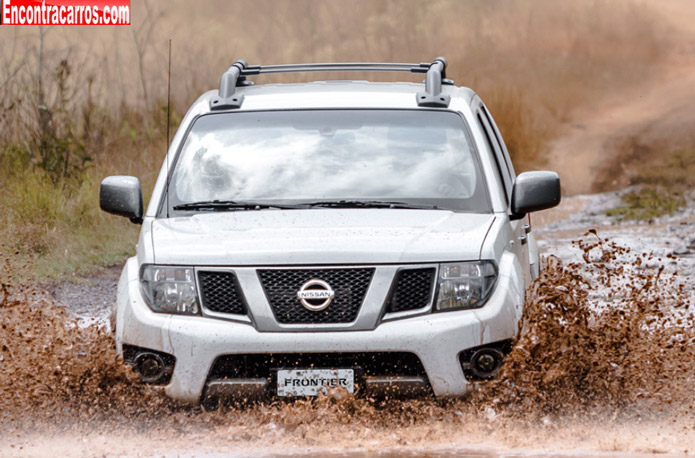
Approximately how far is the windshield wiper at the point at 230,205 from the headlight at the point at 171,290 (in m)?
0.70

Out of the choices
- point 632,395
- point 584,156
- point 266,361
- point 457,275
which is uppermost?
point 457,275

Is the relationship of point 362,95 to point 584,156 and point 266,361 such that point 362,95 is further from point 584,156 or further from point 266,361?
point 584,156

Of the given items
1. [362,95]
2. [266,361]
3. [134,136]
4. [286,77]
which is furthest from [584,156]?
[266,361]

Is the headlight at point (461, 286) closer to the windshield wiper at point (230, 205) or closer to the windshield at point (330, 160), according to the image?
the windshield at point (330, 160)

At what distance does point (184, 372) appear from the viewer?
5605 mm

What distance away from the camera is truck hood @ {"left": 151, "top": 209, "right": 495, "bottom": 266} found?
5.59m

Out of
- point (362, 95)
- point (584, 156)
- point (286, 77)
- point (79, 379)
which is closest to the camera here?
point (79, 379)

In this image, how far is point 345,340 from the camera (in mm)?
5500

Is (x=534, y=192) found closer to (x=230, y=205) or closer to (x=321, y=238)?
(x=321, y=238)

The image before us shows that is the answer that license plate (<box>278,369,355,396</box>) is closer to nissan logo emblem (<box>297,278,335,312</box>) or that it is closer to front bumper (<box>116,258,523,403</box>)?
front bumper (<box>116,258,523,403</box>)

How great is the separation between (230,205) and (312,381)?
1.23 metres

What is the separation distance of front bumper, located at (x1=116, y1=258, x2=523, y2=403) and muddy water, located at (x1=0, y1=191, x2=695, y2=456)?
0.14 m

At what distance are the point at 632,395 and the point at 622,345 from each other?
0.26 metres

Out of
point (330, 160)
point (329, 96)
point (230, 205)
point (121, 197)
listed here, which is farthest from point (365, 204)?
point (121, 197)
